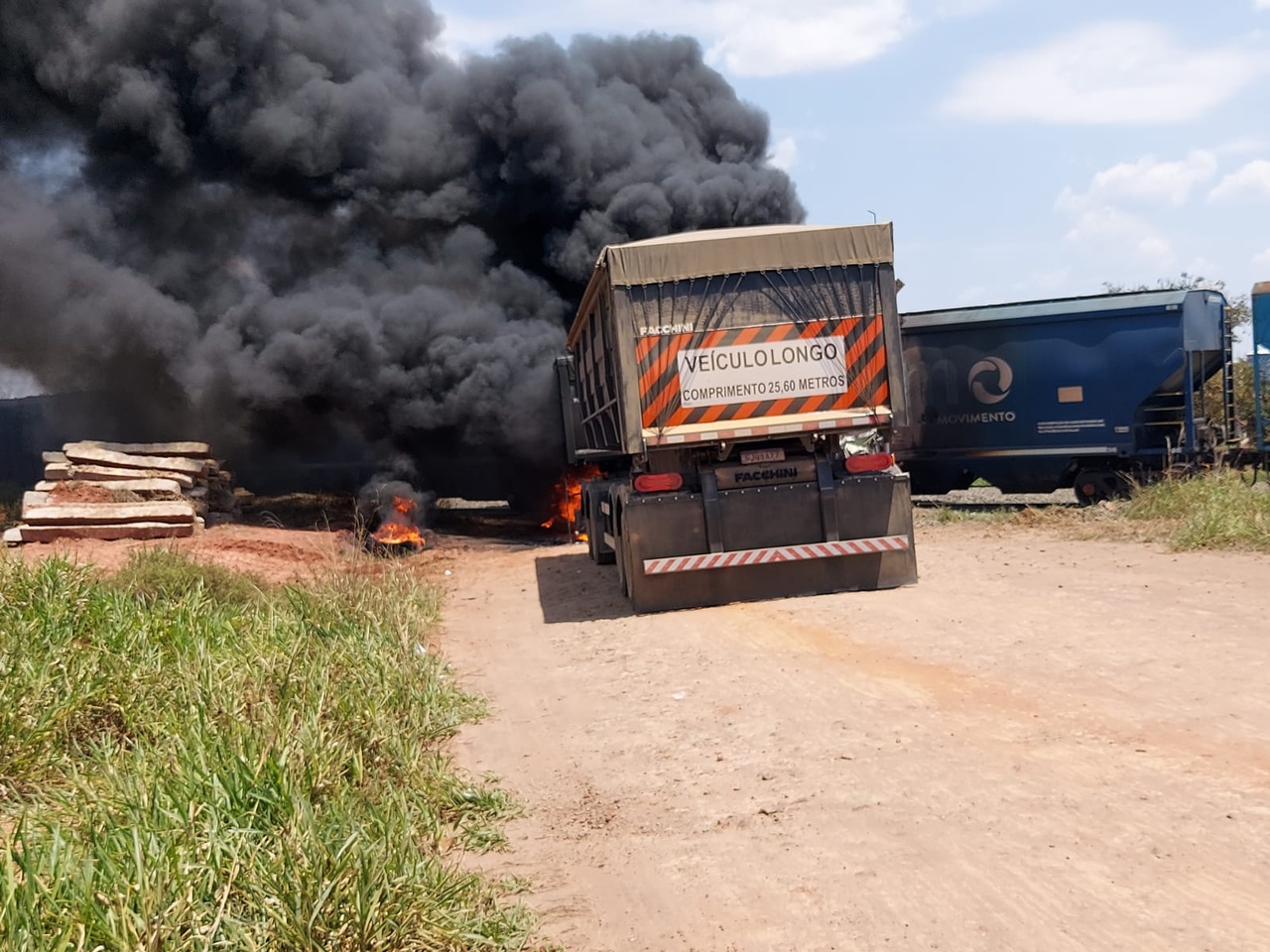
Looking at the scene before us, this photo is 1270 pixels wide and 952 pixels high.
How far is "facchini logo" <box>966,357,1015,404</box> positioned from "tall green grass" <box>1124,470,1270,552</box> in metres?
3.11

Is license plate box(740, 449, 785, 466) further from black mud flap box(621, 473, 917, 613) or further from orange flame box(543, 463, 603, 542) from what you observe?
orange flame box(543, 463, 603, 542)

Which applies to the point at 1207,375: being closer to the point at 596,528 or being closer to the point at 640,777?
the point at 596,528

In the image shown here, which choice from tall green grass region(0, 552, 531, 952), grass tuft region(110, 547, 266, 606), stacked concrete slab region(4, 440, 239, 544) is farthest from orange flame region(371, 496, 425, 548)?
tall green grass region(0, 552, 531, 952)

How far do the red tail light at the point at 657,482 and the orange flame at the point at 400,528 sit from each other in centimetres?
732

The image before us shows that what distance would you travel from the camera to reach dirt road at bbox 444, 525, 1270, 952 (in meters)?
3.89

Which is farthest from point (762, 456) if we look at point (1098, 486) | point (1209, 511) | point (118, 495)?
point (118, 495)

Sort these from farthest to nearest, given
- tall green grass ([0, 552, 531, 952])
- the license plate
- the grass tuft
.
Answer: the license plate → the grass tuft → tall green grass ([0, 552, 531, 952])

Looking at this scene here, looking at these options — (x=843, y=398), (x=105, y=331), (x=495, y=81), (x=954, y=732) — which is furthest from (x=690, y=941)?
(x=495, y=81)

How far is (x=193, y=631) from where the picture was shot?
24.8 ft

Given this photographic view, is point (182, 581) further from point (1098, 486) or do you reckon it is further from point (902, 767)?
point (1098, 486)

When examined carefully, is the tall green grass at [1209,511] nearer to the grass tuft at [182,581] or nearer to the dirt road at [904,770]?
the dirt road at [904,770]

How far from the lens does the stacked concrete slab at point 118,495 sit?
53.4 feet

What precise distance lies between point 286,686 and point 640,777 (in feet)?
6.31

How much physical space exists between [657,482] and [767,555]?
1149 mm
